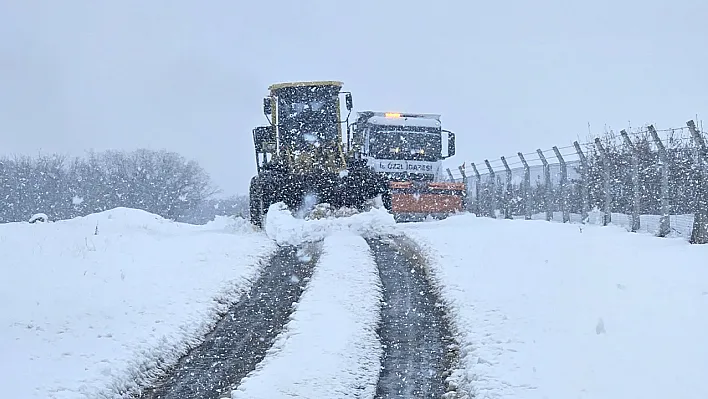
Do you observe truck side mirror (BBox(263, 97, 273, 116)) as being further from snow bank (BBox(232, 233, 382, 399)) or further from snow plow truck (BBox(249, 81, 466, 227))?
snow bank (BBox(232, 233, 382, 399))

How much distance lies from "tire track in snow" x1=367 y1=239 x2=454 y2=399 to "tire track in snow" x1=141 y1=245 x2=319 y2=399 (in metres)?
1.27

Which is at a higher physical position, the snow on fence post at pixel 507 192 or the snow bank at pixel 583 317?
the snow on fence post at pixel 507 192

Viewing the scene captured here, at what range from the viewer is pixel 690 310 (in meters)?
6.90

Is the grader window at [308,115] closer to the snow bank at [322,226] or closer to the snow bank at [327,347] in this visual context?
the snow bank at [322,226]

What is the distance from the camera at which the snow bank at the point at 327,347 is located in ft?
20.0

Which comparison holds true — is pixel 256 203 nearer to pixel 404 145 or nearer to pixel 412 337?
pixel 404 145

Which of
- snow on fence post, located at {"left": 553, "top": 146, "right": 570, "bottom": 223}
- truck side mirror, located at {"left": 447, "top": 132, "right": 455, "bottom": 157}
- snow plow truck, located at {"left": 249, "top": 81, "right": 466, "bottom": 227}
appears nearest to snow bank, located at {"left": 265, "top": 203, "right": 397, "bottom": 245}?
snow plow truck, located at {"left": 249, "top": 81, "right": 466, "bottom": 227}

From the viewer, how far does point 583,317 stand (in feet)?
24.2

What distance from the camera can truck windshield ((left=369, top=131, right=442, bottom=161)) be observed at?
→ 24766mm

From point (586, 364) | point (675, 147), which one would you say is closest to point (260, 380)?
point (586, 364)

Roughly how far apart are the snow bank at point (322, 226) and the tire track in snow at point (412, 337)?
166 inches

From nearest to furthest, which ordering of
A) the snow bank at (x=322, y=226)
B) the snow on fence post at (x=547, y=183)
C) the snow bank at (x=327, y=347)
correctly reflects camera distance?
the snow bank at (x=327, y=347)
the snow bank at (x=322, y=226)
the snow on fence post at (x=547, y=183)

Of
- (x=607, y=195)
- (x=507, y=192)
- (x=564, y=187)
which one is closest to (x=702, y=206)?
(x=607, y=195)

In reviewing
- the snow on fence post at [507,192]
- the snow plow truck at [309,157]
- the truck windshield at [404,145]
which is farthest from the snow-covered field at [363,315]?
the truck windshield at [404,145]
